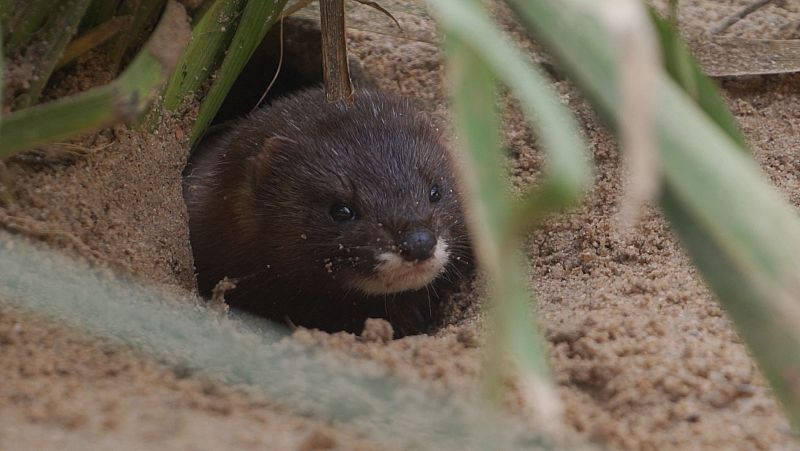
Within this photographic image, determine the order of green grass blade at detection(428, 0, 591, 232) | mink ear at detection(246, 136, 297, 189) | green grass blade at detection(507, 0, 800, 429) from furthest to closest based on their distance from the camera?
mink ear at detection(246, 136, 297, 189)
green grass blade at detection(507, 0, 800, 429)
green grass blade at detection(428, 0, 591, 232)

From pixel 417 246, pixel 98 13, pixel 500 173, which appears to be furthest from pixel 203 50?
pixel 500 173

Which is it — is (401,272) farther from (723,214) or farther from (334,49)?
(723,214)

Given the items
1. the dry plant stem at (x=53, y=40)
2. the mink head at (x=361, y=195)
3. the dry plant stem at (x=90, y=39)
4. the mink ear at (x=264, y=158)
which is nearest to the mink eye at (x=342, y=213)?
the mink head at (x=361, y=195)

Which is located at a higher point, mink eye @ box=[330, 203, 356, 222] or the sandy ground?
the sandy ground

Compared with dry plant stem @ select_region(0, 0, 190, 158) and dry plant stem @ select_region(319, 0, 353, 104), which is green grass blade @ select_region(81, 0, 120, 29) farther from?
dry plant stem @ select_region(0, 0, 190, 158)

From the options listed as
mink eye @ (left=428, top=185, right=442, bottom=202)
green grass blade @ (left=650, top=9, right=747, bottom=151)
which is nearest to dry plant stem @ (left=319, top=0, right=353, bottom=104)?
mink eye @ (left=428, top=185, right=442, bottom=202)

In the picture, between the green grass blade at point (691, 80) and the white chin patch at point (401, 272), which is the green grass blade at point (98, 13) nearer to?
the white chin patch at point (401, 272)

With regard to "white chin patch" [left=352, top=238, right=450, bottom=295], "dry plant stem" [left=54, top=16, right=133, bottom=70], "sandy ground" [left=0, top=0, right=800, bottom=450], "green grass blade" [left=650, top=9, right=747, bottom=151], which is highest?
"green grass blade" [left=650, top=9, right=747, bottom=151]

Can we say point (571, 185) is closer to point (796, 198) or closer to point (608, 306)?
point (608, 306)
